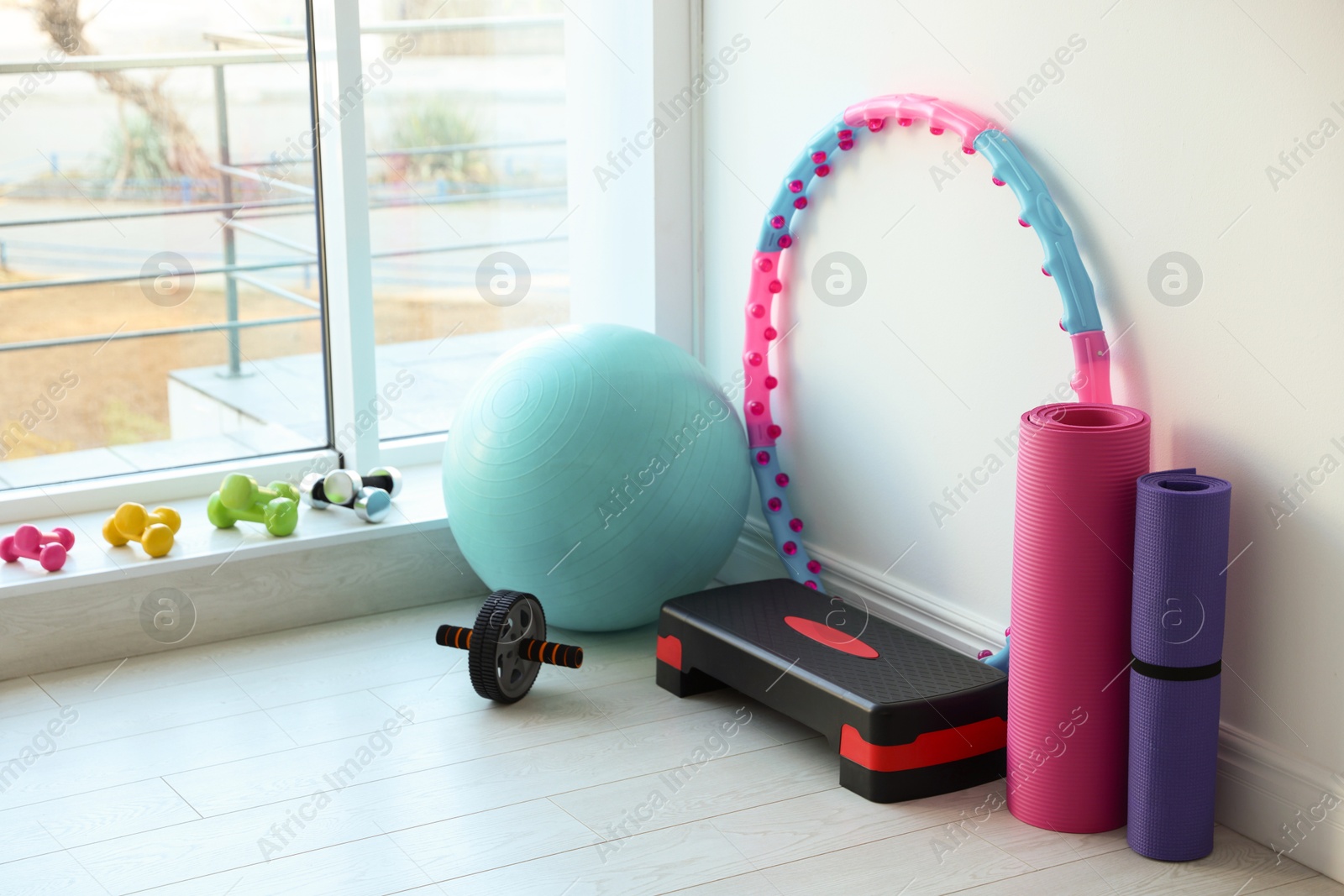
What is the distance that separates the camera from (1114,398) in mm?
2209

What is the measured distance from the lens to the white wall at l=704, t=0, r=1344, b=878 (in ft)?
6.25

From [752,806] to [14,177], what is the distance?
227 centimetres

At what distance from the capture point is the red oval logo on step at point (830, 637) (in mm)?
2443

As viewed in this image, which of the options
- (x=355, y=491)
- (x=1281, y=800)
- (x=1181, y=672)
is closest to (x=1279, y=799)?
(x=1281, y=800)

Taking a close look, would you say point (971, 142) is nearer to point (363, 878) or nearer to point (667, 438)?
point (667, 438)

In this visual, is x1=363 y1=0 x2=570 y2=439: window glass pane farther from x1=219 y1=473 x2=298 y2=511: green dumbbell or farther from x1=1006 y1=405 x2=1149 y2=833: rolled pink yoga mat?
x1=1006 y1=405 x2=1149 y2=833: rolled pink yoga mat

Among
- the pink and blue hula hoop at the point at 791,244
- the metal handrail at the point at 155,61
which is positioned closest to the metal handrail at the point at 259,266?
the metal handrail at the point at 155,61

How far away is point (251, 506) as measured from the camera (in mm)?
3053

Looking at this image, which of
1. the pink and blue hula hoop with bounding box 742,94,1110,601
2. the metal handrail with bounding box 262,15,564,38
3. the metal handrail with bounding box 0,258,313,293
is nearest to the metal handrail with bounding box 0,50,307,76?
the metal handrail with bounding box 262,15,564,38

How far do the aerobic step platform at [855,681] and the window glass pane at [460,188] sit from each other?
4.11 feet

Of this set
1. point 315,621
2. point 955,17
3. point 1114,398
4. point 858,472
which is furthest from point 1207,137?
point 315,621

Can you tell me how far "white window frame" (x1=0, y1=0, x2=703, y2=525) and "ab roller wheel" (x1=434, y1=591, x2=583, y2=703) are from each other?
93 centimetres

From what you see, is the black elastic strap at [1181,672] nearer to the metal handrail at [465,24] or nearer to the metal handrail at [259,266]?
the metal handrail at [259,266]

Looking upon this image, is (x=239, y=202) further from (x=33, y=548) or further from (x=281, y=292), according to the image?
(x=33, y=548)
